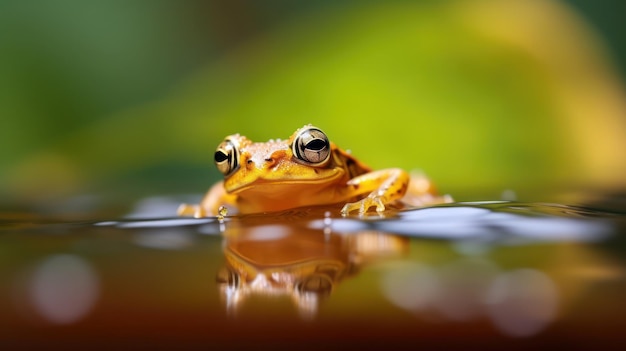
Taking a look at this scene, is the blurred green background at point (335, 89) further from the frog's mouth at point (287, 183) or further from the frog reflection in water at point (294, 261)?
the frog reflection in water at point (294, 261)

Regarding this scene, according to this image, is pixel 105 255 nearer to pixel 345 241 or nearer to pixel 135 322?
pixel 135 322

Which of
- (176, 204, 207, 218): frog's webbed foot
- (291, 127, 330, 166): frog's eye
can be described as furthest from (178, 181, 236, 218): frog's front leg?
(291, 127, 330, 166): frog's eye

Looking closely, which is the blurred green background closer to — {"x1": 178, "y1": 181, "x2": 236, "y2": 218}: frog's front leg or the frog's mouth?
{"x1": 178, "y1": 181, "x2": 236, "y2": 218}: frog's front leg

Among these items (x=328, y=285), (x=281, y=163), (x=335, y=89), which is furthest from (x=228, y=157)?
(x=335, y=89)

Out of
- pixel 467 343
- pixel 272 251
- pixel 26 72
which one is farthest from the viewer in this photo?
pixel 26 72

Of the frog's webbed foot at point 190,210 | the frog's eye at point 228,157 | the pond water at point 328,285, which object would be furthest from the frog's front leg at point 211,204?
the pond water at point 328,285

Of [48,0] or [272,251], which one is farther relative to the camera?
[48,0]

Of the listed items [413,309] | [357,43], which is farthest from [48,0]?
[413,309]
